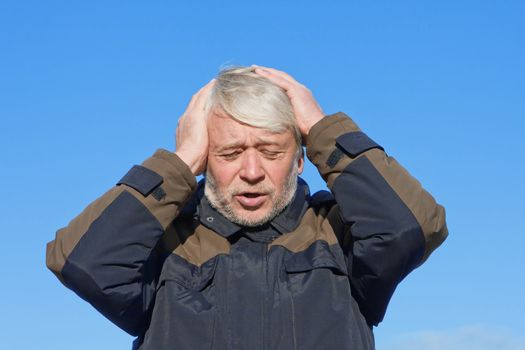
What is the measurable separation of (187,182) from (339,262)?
1.12 metres

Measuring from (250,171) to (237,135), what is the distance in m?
0.26

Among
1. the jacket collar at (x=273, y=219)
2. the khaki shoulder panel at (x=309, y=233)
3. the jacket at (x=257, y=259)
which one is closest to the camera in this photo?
the jacket at (x=257, y=259)

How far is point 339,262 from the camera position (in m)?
6.16

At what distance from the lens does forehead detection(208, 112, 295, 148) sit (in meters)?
6.36

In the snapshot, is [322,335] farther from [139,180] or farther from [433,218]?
[139,180]

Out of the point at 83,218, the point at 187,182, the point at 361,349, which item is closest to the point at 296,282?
the point at 361,349

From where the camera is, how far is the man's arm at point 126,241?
5.91m

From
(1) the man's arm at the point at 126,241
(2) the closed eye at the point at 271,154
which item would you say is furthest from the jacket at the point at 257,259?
(2) the closed eye at the point at 271,154

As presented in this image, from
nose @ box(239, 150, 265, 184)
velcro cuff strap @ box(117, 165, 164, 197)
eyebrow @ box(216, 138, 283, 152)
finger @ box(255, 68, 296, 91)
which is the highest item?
finger @ box(255, 68, 296, 91)

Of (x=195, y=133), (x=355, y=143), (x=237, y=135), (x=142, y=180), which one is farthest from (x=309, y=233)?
(x=142, y=180)

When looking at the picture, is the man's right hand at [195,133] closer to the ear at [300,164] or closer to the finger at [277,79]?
the finger at [277,79]

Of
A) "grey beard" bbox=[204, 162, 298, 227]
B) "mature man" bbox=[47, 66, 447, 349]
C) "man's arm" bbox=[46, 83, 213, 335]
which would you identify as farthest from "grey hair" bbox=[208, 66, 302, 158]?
"man's arm" bbox=[46, 83, 213, 335]

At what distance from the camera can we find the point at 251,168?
249 inches

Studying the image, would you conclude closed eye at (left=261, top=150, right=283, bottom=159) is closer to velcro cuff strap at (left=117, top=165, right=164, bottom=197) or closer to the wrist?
the wrist
